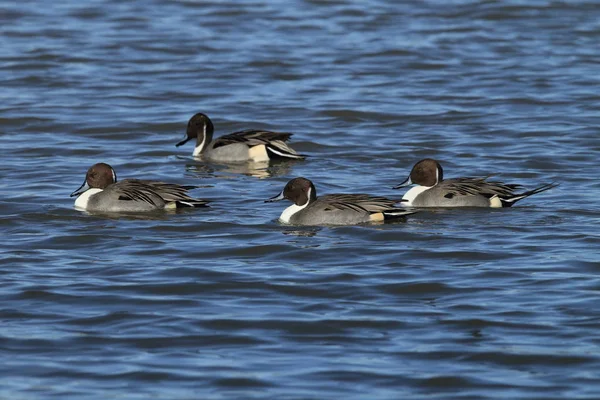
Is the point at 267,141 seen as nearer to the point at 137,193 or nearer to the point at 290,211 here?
the point at 137,193

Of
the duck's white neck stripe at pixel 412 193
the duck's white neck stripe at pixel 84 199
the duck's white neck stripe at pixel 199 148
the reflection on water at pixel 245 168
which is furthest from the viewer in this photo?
the duck's white neck stripe at pixel 199 148

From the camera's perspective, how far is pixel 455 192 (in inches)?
459

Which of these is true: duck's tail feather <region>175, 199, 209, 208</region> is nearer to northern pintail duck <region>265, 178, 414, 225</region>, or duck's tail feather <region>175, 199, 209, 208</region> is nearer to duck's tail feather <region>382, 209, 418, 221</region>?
northern pintail duck <region>265, 178, 414, 225</region>

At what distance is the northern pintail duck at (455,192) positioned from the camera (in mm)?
11594

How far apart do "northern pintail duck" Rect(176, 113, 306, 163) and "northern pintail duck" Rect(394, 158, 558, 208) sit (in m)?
2.60

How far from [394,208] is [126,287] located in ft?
9.03

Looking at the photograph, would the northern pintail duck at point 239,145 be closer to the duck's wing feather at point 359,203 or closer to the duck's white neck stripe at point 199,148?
the duck's white neck stripe at point 199,148

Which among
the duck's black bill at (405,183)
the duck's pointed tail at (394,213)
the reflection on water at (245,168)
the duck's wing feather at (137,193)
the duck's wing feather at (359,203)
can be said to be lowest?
the reflection on water at (245,168)

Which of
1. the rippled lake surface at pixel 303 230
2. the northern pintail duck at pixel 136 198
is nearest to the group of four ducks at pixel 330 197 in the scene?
the northern pintail duck at pixel 136 198

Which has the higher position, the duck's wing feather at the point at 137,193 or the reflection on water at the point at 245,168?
the duck's wing feather at the point at 137,193

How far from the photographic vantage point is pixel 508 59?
66.5 feet

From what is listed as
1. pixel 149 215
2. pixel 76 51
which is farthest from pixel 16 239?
pixel 76 51

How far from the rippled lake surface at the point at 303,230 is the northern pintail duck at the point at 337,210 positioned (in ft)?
0.44

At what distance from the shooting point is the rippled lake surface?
7.50m
